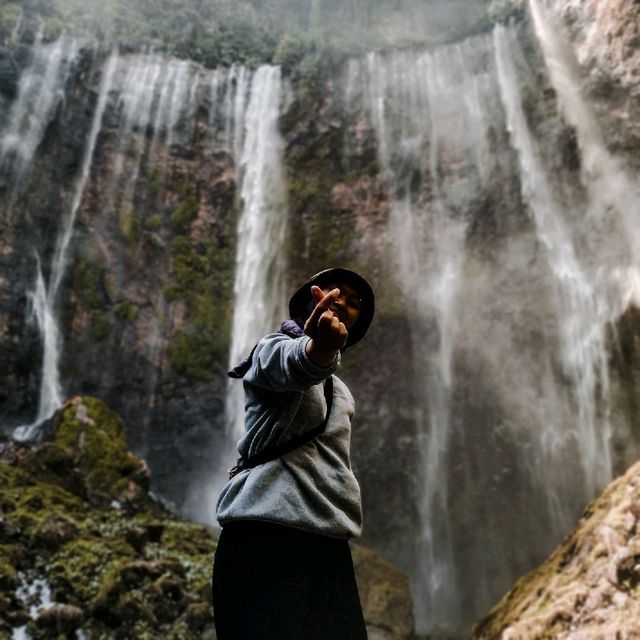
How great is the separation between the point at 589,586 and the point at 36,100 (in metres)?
14.8

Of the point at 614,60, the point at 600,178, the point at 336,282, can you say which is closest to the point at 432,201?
the point at 600,178

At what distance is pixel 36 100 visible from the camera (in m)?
13.7

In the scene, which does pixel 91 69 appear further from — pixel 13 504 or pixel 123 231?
pixel 13 504

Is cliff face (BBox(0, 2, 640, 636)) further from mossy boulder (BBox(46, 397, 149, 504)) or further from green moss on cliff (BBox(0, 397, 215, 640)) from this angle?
green moss on cliff (BBox(0, 397, 215, 640))

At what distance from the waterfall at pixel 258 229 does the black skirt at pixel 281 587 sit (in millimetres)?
11109

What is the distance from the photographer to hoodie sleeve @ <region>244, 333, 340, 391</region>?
145 cm

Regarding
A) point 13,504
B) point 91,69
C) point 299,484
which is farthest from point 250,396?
point 91,69

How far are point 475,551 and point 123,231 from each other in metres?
10.3

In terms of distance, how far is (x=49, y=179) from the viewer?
13391 mm

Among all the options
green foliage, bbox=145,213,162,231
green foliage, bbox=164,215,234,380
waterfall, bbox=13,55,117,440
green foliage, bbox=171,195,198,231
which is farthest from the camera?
green foliage, bbox=171,195,198,231

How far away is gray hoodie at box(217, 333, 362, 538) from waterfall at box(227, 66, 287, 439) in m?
11.1

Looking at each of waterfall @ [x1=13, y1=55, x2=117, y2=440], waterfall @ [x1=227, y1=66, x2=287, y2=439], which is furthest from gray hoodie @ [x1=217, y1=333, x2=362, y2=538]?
waterfall @ [x1=227, y1=66, x2=287, y2=439]

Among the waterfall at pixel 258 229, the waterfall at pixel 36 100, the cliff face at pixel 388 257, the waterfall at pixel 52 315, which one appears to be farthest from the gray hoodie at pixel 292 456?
the waterfall at pixel 36 100

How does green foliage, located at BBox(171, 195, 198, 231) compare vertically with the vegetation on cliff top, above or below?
below
